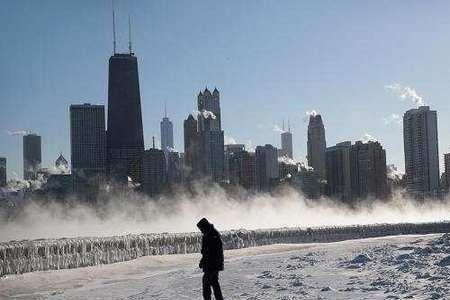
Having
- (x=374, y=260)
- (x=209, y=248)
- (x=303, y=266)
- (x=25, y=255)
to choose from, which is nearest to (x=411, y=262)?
(x=374, y=260)

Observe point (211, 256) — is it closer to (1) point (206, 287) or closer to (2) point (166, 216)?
(1) point (206, 287)

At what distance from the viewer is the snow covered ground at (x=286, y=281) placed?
1647 centimetres

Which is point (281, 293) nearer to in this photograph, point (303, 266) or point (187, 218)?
point (303, 266)

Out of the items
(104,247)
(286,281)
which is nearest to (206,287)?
(286,281)

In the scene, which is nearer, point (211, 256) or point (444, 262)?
point (211, 256)

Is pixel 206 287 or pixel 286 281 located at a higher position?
pixel 206 287

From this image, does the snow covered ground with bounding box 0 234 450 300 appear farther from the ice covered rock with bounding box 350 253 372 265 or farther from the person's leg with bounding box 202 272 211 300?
the person's leg with bounding box 202 272 211 300

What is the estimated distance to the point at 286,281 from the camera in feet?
64.0

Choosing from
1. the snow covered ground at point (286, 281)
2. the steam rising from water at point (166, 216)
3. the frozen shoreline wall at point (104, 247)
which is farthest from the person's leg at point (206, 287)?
the steam rising from water at point (166, 216)

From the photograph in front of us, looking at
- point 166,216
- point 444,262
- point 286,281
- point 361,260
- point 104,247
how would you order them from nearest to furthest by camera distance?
point 286,281 < point 444,262 < point 361,260 < point 104,247 < point 166,216

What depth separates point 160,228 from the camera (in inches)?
3686

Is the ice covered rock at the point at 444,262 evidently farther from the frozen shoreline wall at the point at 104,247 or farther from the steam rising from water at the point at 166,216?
the steam rising from water at the point at 166,216

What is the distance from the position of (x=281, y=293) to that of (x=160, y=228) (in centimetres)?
7769

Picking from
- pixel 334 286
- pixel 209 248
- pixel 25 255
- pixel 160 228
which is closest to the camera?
pixel 209 248
